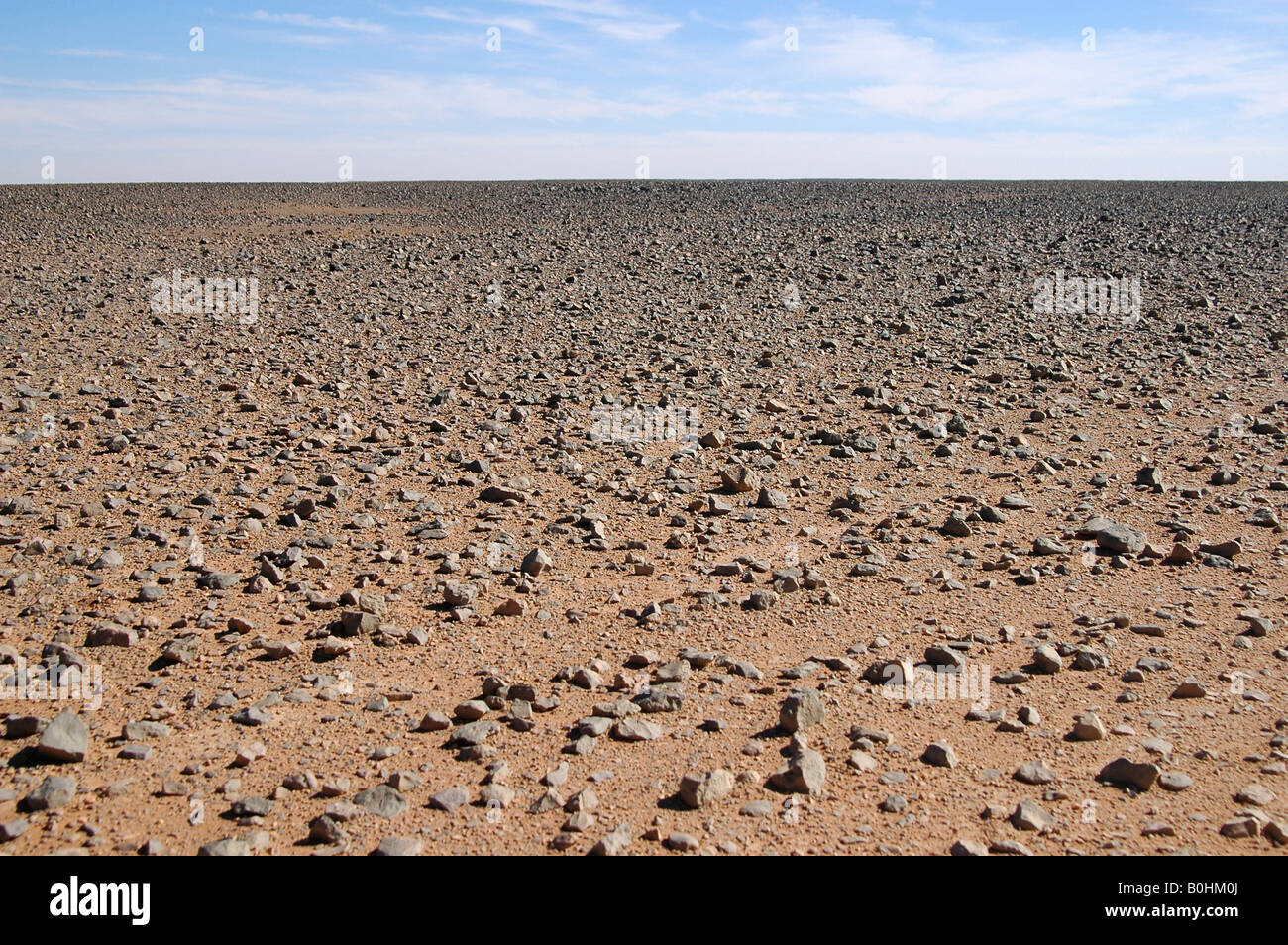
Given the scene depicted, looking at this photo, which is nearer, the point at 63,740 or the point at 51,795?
the point at 51,795

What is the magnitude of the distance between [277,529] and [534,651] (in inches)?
89.2
